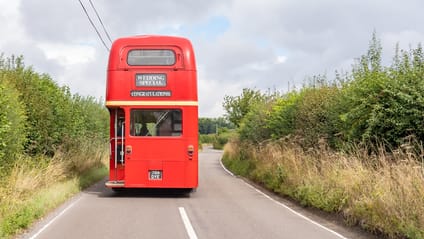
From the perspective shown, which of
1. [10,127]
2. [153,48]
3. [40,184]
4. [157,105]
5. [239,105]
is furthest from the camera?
[239,105]

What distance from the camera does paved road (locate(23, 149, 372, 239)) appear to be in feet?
33.5

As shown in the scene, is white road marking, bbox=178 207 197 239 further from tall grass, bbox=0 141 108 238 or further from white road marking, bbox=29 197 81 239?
tall grass, bbox=0 141 108 238

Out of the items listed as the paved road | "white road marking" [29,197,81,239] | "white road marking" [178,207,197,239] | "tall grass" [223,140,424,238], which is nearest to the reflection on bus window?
the paved road

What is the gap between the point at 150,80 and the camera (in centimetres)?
1593

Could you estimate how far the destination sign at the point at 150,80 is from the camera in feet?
52.2

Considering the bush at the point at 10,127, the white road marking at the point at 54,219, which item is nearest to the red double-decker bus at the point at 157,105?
the white road marking at the point at 54,219

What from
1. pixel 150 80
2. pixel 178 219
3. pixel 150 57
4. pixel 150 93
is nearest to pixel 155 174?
pixel 150 93

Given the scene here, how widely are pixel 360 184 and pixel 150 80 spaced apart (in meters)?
6.71

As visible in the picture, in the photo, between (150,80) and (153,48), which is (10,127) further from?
(153,48)

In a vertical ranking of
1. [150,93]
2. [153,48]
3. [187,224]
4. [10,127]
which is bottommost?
[187,224]

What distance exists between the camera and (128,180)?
52.3 feet

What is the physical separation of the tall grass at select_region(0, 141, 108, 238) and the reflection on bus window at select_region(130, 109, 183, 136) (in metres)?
2.74

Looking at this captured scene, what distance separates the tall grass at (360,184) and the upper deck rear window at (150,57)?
5126mm

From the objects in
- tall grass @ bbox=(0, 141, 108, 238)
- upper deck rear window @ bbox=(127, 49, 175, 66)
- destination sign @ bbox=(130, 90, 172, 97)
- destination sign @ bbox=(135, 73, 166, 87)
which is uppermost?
upper deck rear window @ bbox=(127, 49, 175, 66)
